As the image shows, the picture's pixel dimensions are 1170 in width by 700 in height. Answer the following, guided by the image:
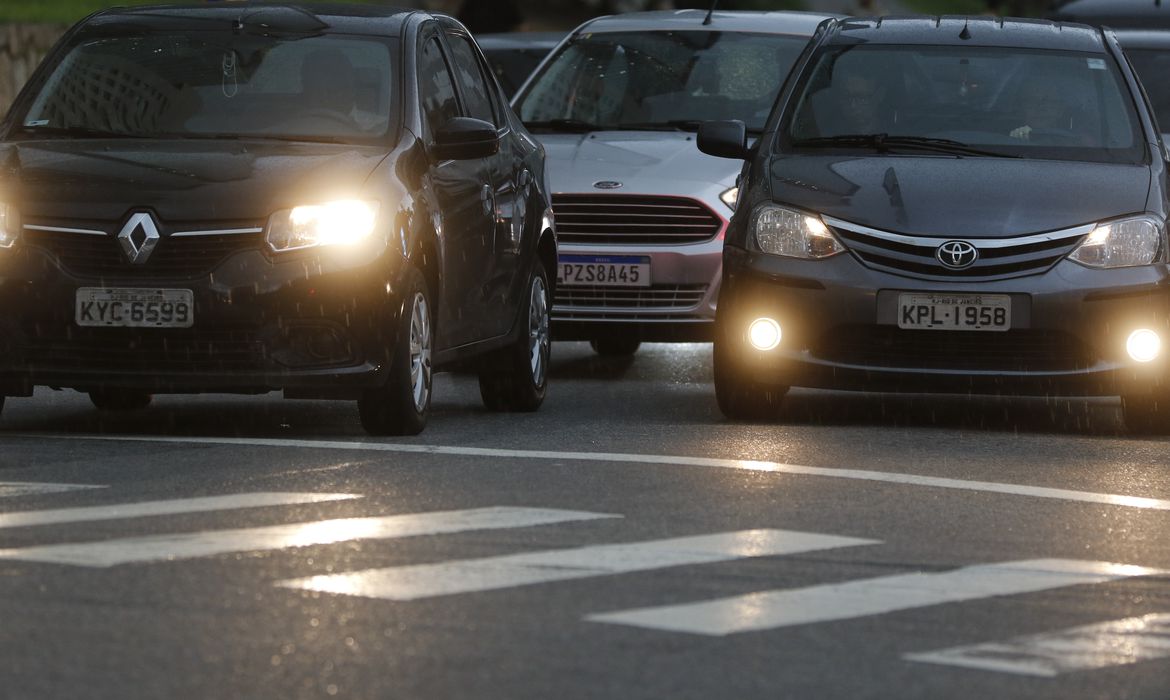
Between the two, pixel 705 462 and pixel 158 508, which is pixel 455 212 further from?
pixel 158 508

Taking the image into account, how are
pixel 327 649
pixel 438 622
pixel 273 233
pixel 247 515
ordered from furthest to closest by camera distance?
pixel 273 233
pixel 247 515
pixel 438 622
pixel 327 649

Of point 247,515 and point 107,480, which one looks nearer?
point 247,515

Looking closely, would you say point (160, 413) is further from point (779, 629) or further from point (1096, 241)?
point (779, 629)

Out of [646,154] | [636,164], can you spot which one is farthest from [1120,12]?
[636,164]

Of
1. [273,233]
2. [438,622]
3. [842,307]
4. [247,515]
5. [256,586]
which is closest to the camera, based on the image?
[438,622]

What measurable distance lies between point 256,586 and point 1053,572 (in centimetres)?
222

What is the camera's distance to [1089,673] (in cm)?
588

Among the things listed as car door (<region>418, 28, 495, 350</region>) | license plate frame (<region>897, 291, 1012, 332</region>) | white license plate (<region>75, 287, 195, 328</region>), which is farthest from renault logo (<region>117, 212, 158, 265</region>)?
license plate frame (<region>897, 291, 1012, 332</region>)

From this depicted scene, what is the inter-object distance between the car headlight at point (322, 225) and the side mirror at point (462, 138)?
32.2 inches

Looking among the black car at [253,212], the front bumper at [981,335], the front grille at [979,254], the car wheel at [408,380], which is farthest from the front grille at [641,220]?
the car wheel at [408,380]

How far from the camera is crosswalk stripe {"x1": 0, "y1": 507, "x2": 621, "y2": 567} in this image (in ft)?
23.5

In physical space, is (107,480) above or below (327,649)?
below

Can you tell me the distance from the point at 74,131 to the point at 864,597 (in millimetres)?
5298

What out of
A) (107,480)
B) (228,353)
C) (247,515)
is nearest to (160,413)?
(228,353)
